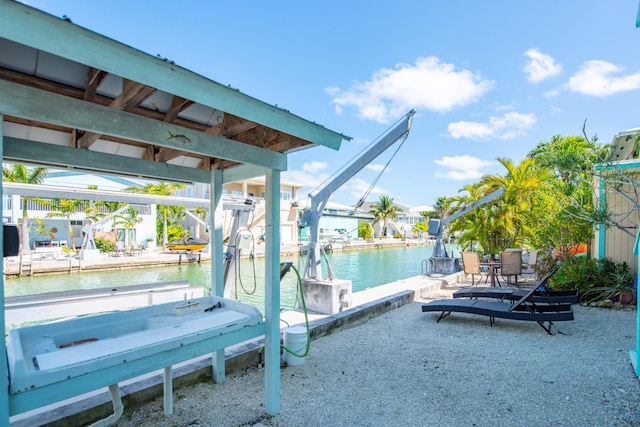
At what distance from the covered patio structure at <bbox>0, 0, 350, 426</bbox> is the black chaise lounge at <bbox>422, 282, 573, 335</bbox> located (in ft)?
13.0

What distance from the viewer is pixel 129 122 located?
2291 mm

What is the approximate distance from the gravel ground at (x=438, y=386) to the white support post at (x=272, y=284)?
0.95ft

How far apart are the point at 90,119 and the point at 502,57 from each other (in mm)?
12468

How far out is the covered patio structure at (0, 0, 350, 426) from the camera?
69.0 inches

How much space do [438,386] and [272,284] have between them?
82.5 inches

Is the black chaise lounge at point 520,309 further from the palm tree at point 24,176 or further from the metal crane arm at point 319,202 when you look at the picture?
the palm tree at point 24,176

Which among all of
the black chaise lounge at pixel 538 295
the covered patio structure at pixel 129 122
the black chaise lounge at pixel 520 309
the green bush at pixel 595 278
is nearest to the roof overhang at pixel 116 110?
the covered patio structure at pixel 129 122

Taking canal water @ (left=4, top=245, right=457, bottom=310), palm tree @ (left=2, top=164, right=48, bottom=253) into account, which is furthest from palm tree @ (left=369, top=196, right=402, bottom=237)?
palm tree @ (left=2, top=164, right=48, bottom=253)

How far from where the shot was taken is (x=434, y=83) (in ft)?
37.8

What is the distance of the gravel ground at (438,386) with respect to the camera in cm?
298

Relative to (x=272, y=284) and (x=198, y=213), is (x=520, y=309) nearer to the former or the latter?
(x=272, y=284)

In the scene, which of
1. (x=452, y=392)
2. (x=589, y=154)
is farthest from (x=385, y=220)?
(x=452, y=392)

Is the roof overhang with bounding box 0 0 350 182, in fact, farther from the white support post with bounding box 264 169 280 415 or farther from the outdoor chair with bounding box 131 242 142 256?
the outdoor chair with bounding box 131 242 142 256

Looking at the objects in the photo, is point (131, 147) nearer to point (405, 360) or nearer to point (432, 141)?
point (405, 360)
